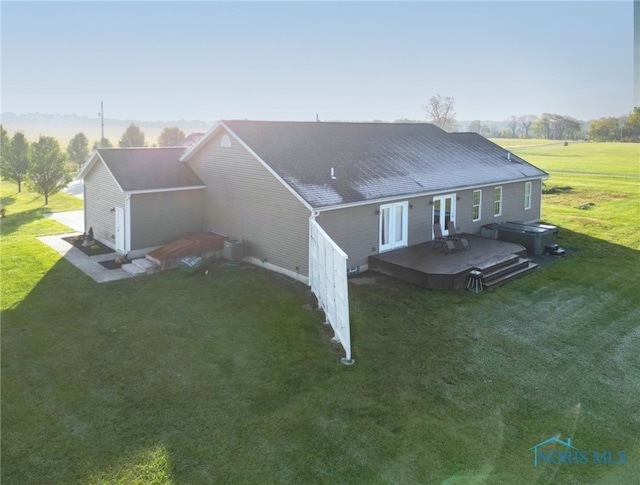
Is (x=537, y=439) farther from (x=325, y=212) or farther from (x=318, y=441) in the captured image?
(x=325, y=212)

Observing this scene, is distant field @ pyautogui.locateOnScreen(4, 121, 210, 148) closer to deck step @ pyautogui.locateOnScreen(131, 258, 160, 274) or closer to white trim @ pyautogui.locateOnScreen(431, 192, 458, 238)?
deck step @ pyautogui.locateOnScreen(131, 258, 160, 274)

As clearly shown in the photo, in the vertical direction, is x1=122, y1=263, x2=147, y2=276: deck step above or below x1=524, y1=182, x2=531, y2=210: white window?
below

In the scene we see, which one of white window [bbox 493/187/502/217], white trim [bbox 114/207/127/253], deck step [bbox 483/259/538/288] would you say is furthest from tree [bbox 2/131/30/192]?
deck step [bbox 483/259/538/288]

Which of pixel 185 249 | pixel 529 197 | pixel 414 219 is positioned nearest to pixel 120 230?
pixel 185 249

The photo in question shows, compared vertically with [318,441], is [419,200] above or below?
above

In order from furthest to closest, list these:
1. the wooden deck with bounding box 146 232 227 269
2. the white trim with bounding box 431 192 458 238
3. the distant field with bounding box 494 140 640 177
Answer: the distant field with bounding box 494 140 640 177, the white trim with bounding box 431 192 458 238, the wooden deck with bounding box 146 232 227 269

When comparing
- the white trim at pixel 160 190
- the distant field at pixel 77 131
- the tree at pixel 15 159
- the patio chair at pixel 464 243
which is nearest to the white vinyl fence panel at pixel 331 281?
the patio chair at pixel 464 243

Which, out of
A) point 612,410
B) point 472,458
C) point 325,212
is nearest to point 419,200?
point 325,212
